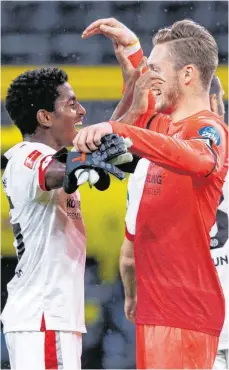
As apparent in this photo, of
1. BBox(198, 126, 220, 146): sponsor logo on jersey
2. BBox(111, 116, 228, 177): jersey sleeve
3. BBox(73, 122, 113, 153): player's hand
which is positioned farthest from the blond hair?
BBox(73, 122, 113, 153): player's hand

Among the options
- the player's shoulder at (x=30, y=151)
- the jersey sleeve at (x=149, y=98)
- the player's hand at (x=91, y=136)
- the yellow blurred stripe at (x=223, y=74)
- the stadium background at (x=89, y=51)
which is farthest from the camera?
the yellow blurred stripe at (x=223, y=74)

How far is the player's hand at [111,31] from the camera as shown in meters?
4.05

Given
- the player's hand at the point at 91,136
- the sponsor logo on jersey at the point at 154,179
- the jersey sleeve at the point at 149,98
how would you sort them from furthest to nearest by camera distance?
the jersey sleeve at the point at 149,98
the sponsor logo on jersey at the point at 154,179
the player's hand at the point at 91,136

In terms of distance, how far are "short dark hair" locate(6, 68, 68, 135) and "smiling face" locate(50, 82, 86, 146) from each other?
27 mm

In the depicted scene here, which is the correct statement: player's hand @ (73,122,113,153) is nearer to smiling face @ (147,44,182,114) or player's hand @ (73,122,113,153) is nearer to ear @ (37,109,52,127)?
smiling face @ (147,44,182,114)

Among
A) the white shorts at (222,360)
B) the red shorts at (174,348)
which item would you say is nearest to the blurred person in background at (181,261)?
the red shorts at (174,348)

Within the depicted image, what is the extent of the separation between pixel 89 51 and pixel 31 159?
2282 mm

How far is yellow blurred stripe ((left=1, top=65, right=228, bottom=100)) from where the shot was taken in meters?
6.14

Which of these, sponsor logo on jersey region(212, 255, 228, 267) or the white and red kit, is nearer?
the white and red kit

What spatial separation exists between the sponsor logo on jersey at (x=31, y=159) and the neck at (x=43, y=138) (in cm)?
28

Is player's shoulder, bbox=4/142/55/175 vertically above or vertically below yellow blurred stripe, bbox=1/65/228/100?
below

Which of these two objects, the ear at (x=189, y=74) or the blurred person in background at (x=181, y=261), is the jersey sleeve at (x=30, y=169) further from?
the ear at (x=189, y=74)

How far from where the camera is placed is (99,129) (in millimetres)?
3125

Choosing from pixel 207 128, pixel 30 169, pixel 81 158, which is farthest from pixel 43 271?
pixel 207 128
